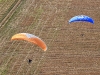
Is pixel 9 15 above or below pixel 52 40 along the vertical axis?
above

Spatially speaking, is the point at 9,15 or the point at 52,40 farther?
the point at 9,15

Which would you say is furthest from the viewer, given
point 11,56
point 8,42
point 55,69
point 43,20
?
point 43,20

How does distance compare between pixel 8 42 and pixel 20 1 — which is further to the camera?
pixel 20 1

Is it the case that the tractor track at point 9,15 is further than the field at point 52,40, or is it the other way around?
the tractor track at point 9,15

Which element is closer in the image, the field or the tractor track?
the field

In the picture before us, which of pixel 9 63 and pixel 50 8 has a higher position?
pixel 9 63

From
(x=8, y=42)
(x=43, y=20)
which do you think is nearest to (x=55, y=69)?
(x=8, y=42)

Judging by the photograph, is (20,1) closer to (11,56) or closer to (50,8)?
(50,8)

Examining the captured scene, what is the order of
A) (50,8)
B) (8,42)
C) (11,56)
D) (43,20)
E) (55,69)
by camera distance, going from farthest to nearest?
(50,8) < (43,20) < (8,42) < (11,56) < (55,69)
